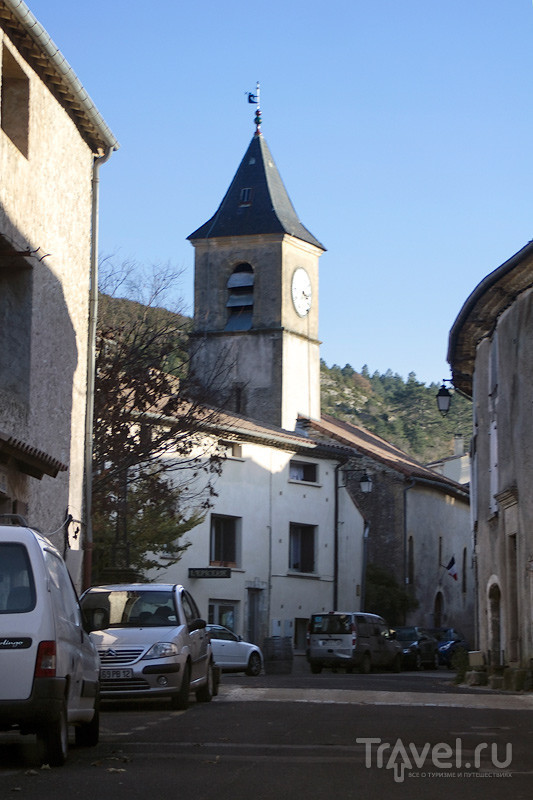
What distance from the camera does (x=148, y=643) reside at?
667 inches

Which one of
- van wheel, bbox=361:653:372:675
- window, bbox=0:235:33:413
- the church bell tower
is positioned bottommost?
van wheel, bbox=361:653:372:675

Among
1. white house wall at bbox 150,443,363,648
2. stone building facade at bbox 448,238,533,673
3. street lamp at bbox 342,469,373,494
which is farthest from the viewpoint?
street lamp at bbox 342,469,373,494

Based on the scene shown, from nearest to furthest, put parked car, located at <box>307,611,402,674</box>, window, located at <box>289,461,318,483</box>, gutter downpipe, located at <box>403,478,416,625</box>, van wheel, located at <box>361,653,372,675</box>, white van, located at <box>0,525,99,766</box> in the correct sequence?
1. white van, located at <box>0,525,99,766</box>
2. parked car, located at <box>307,611,402,674</box>
3. van wheel, located at <box>361,653,372,675</box>
4. window, located at <box>289,461,318,483</box>
5. gutter downpipe, located at <box>403,478,416,625</box>

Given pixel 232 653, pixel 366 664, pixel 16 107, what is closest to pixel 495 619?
pixel 232 653

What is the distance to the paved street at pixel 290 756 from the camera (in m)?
8.20

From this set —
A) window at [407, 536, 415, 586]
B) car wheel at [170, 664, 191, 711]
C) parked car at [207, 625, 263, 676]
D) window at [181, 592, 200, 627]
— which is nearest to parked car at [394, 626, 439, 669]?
window at [407, 536, 415, 586]

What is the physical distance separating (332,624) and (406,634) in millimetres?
7566

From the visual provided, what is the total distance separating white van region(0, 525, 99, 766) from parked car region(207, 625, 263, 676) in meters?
24.0

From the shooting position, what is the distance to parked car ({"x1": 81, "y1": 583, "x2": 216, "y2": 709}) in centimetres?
1662

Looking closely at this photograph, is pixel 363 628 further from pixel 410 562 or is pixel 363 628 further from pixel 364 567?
pixel 410 562

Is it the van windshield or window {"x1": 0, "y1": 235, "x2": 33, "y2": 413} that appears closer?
window {"x1": 0, "y1": 235, "x2": 33, "y2": 413}

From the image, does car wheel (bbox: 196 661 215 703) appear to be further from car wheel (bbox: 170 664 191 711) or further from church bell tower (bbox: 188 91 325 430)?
church bell tower (bbox: 188 91 325 430)

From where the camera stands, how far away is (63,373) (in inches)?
826

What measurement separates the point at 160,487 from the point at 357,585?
985 inches
